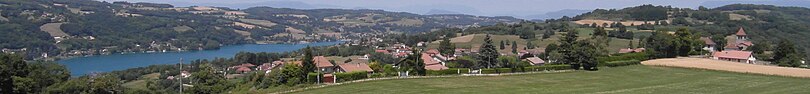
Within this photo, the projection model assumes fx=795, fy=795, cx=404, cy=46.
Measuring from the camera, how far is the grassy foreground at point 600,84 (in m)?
32.8

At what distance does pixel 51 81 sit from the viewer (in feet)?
152

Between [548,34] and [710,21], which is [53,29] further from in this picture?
[710,21]

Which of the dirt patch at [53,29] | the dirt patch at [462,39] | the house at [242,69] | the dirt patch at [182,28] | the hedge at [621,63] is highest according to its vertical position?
the hedge at [621,63]

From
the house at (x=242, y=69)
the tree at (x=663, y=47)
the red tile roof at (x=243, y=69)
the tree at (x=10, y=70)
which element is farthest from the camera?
the red tile roof at (x=243, y=69)

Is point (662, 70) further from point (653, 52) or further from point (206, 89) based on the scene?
point (206, 89)

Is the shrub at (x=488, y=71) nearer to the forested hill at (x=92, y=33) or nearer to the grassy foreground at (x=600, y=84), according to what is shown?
the grassy foreground at (x=600, y=84)

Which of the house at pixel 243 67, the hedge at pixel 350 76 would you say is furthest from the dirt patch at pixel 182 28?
the hedge at pixel 350 76

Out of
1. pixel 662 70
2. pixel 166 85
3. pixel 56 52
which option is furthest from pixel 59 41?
pixel 662 70

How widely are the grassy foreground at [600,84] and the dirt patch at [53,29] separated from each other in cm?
12649

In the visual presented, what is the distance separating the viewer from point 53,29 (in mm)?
155375

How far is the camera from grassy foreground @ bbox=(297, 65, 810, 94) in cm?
3278

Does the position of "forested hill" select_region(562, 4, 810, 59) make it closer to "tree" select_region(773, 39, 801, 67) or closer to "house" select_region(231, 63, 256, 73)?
"tree" select_region(773, 39, 801, 67)

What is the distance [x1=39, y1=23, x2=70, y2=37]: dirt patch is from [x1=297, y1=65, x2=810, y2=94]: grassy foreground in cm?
12649

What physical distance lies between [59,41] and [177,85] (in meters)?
91.1
